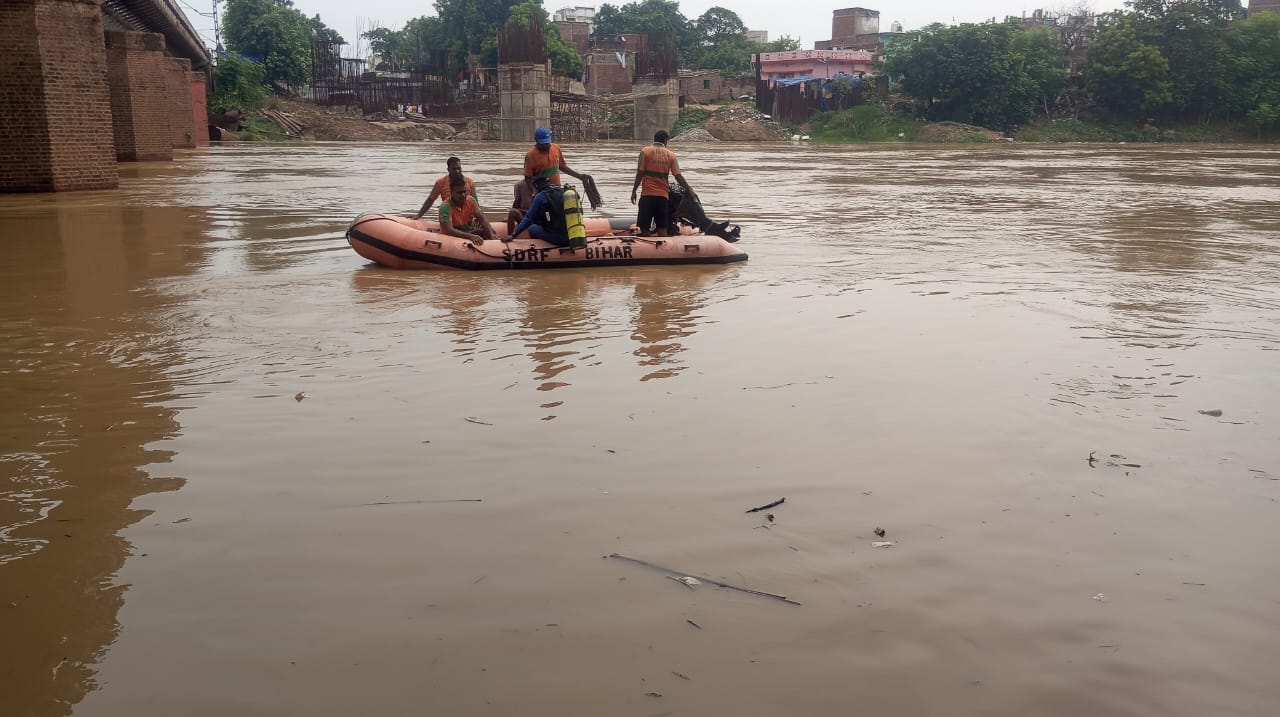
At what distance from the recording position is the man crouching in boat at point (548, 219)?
10203 millimetres

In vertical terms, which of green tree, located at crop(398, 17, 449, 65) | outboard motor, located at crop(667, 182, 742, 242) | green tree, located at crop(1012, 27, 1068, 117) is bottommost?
outboard motor, located at crop(667, 182, 742, 242)

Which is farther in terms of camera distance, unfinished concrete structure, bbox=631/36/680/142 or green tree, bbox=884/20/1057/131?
unfinished concrete structure, bbox=631/36/680/142

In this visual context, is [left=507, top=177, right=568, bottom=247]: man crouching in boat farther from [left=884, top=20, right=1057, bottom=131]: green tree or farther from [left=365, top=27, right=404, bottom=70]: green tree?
[left=365, top=27, right=404, bottom=70]: green tree

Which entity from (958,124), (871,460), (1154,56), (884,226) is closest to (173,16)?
(884,226)

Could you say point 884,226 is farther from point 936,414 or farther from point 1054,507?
point 1054,507

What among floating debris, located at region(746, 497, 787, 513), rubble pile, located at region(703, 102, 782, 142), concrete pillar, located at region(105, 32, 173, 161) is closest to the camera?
floating debris, located at region(746, 497, 787, 513)

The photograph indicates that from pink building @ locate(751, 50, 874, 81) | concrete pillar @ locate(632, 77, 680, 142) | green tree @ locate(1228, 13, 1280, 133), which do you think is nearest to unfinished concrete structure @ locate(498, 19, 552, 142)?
concrete pillar @ locate(632, 77, 680, 142)

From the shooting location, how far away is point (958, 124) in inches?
2247

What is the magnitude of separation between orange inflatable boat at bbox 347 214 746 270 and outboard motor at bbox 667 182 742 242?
0.57m

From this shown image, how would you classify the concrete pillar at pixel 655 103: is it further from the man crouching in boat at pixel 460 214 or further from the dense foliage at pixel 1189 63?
the man crouching in boat at pixel 460 214

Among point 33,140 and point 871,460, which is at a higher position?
point 33,140

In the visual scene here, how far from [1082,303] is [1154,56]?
185 ft

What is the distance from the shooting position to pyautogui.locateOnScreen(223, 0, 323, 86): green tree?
60750 mm

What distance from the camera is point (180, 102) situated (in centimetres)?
3494
